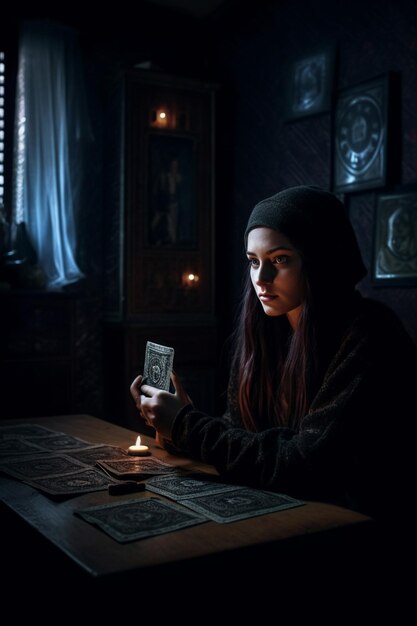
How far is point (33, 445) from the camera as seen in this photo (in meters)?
2.18

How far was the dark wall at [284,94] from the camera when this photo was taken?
421 centimetres

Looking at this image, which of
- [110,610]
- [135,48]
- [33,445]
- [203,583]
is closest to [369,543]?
[203,583]

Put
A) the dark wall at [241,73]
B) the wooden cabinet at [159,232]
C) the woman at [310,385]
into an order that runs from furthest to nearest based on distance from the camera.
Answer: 1. the wooden cabinet at [159,232]
2. the dark wall at [241,73]
3. the woman at [310,385]

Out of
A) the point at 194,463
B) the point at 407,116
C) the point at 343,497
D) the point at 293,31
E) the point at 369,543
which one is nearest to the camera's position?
the point at 369,543

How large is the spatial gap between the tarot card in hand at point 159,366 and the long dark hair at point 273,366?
287mm

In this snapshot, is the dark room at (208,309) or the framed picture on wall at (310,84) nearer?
the dark room at (208,309)

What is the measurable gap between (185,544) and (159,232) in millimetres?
4260

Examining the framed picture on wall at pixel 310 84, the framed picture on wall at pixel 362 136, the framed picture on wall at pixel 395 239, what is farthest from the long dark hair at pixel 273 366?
the framed picture on wall at pixel 310 84

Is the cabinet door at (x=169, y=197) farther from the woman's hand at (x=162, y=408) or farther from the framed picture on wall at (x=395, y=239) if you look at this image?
the woman's hand at (x=162, y=408)

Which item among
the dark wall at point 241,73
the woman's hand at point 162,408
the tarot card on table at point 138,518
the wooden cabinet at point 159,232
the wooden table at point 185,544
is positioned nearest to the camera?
the wooden table at point 185,544

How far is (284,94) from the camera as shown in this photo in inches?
205

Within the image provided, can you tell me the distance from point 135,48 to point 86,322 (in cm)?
242

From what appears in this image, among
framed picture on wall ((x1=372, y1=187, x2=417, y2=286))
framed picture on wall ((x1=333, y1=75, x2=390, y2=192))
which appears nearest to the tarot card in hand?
framed picture on wall ((x1=372, y1=187, x2=417, y2=286))

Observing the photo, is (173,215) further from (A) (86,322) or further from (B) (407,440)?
(B) (407,440)
